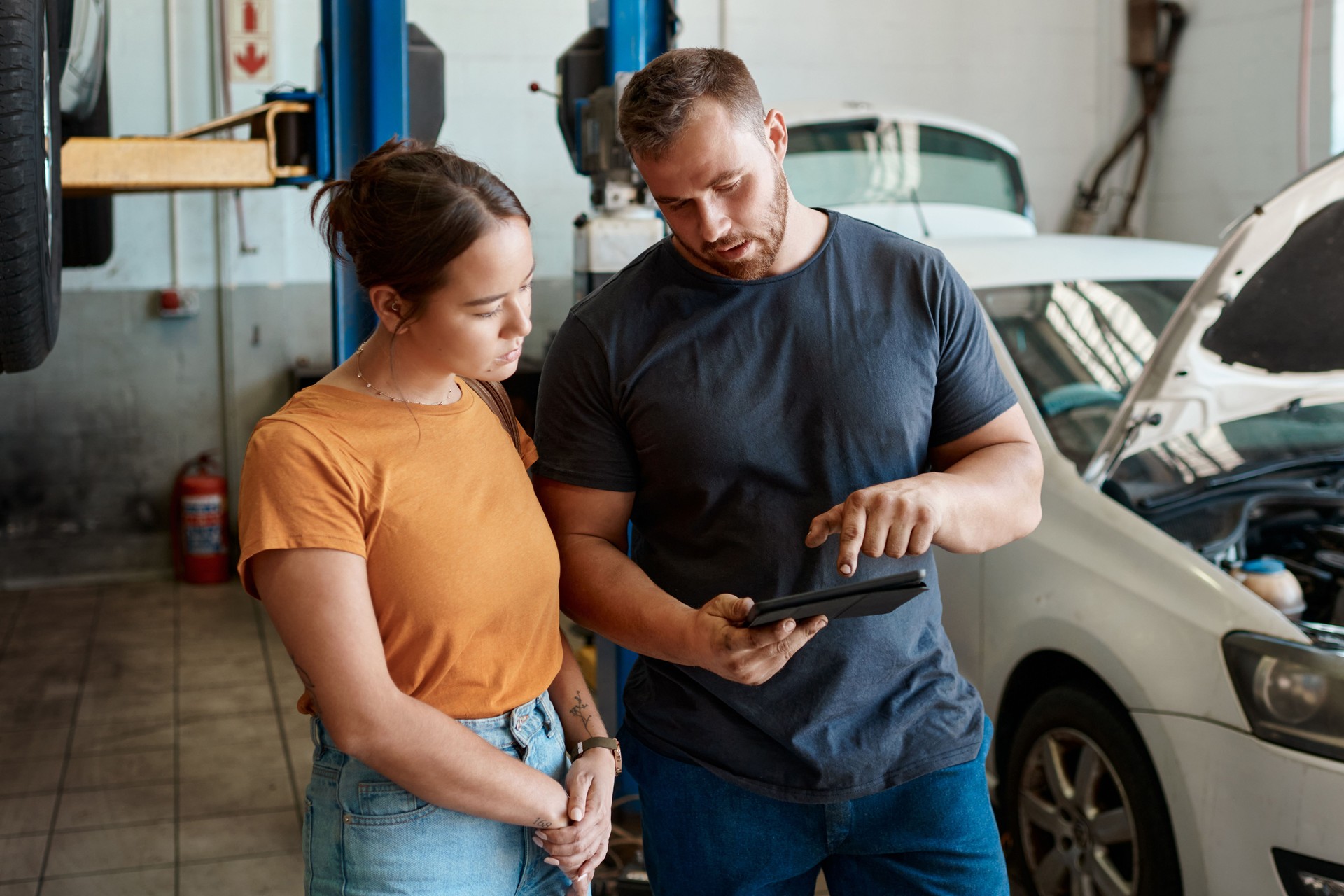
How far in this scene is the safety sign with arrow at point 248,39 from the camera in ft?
17.9

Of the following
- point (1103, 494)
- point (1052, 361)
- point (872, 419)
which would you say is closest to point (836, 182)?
point (1052, 361)

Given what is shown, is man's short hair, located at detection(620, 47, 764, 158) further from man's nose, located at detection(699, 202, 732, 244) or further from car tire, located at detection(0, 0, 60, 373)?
car tire, located at detection(0, 0, 60, 373)

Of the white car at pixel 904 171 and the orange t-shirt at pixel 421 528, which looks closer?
the orange t-shirt at pixel 421 528

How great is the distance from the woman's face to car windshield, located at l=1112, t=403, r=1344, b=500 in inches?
68.1

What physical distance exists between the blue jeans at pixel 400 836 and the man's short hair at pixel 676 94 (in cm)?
67

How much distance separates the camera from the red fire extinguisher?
5555mm

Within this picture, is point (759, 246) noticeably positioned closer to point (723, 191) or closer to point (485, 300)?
point (723, 191)

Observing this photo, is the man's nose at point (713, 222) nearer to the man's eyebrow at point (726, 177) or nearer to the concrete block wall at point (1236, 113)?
the man's eyebrow at point (726, 177)

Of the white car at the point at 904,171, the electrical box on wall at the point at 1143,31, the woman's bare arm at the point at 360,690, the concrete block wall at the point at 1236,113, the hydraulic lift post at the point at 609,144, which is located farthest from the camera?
the electrical box on wall at the point at 1143,31

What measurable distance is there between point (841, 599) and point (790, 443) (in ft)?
0.97

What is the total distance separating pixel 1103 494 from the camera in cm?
242

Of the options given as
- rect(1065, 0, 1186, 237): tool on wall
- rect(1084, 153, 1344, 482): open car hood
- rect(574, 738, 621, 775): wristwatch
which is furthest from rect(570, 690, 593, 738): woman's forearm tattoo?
rect(1065, 0, 1186, 237): tool on wall

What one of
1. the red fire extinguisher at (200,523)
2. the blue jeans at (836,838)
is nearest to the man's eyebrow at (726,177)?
the blue jeans at (836,838)

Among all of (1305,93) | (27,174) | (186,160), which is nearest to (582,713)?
(27,174)
